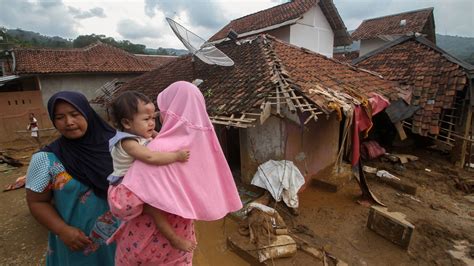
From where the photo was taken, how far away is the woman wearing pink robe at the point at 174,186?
1.32 meters

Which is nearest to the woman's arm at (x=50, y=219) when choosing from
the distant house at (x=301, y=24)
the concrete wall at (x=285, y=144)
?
the concrete wall at (x=285, y=144)

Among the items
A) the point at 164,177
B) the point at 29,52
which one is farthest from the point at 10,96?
the point at 164,177

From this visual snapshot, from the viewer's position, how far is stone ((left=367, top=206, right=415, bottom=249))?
425 centimetres

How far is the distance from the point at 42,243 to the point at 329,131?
22.4 feet

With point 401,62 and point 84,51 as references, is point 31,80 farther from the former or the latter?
point 401,62

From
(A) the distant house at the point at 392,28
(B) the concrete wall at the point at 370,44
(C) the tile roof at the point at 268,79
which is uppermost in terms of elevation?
(A) the distant house at the point at 392,28

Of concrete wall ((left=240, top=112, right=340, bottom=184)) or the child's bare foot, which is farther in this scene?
concrete wall ((left=240, top=112, right=340, bottom=184))

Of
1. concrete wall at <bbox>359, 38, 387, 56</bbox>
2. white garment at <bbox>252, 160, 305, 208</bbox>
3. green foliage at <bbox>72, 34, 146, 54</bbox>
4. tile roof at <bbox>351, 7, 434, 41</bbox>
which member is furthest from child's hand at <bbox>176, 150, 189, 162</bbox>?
green foliage at <bbox>72, 34, 146, 54</bbox>

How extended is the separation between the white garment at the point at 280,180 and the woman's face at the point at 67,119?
14.1 feet

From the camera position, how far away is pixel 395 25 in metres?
19.5

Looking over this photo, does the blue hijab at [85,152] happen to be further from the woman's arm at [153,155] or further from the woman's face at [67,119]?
the woman's arm at [153,155]

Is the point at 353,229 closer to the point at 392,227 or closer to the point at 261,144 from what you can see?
the point at 392,227

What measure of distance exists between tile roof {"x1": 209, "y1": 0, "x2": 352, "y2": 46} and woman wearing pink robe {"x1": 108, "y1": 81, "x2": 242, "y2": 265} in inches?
545

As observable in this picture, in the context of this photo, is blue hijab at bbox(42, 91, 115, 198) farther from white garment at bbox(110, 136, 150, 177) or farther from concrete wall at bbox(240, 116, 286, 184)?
concrete wall at bbox(240, 116, 286, 184)
